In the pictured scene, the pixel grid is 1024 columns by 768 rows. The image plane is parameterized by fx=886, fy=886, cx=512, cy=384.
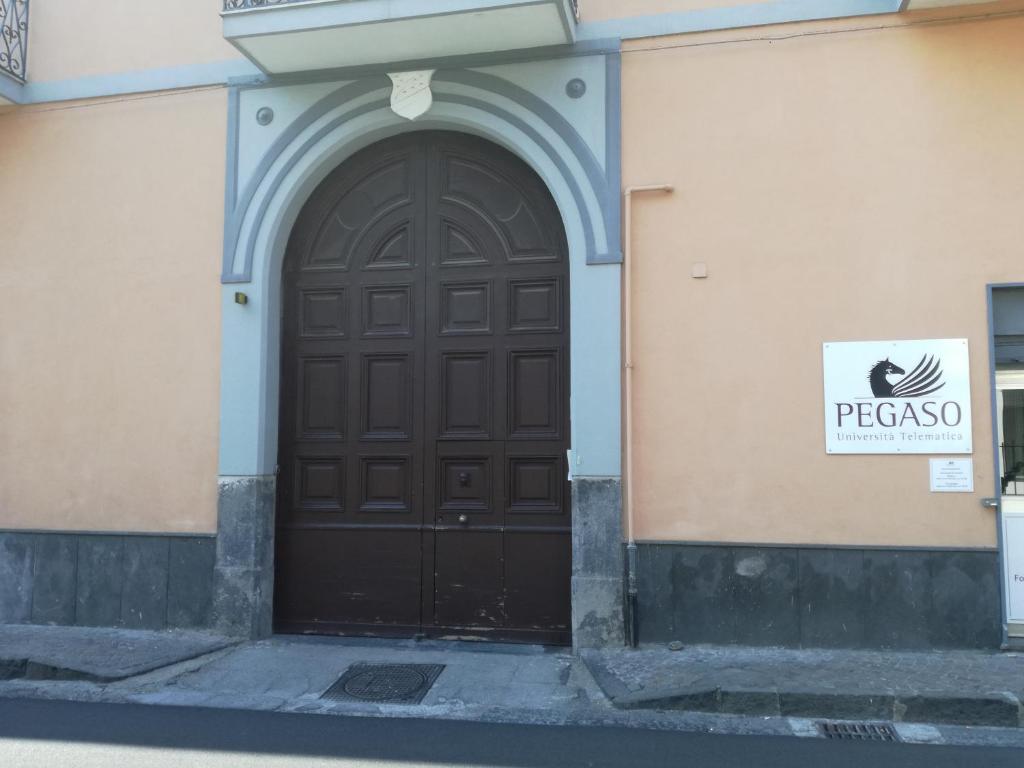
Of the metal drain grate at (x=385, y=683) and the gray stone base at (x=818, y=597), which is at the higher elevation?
the gray stone base at (x=818, y=597)

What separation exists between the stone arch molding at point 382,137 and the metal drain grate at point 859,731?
12.5 ft

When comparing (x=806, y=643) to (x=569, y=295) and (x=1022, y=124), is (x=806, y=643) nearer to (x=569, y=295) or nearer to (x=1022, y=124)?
(x=569, y=295)

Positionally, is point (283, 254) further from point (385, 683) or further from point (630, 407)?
point (385, 683)

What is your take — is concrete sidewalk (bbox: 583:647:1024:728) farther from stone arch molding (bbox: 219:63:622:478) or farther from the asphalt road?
stone arch molding (bbox: 219:63:622:478)

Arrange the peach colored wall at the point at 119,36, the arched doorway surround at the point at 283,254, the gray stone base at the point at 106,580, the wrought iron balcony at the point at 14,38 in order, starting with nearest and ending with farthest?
the arched doorway surround at the point at 283,254 → the gray stone base at the point at 106,580 → the peach colored wall at the point at 119,36 → the wrought iron balcony at the point at 14,38

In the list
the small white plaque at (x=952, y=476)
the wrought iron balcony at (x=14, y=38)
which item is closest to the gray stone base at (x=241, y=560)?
the wrought iron balcony at (x=14, y=38)

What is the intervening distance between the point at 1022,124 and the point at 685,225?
257cm

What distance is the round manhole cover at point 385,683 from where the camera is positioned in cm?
612

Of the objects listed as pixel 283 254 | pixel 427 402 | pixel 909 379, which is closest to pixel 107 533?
pixel 283 254

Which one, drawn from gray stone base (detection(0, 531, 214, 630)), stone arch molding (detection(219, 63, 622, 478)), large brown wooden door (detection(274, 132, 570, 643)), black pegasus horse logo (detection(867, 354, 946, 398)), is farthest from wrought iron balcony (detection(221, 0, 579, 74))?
gray stone base (detection(0, 531, 214, 630))

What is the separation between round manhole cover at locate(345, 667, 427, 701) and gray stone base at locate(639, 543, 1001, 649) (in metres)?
1.79

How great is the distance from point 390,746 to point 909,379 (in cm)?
452

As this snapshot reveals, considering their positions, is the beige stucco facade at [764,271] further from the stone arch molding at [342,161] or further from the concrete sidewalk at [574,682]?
the concrete sidewalk at [574,682]

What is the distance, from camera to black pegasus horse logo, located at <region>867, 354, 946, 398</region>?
21.7ft
